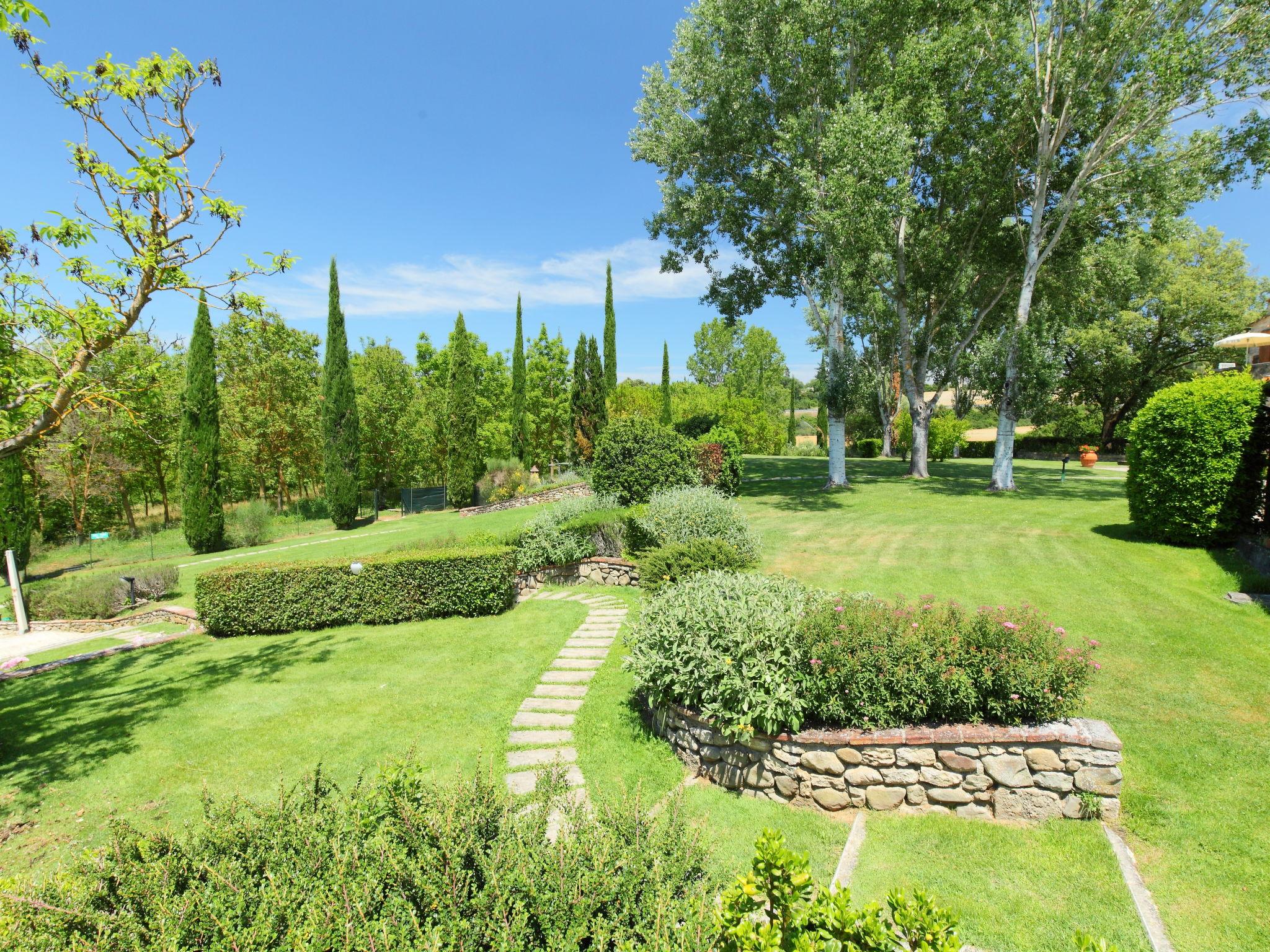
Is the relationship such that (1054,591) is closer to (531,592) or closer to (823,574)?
(823,574)

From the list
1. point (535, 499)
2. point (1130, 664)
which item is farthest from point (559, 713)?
point (535, 499)

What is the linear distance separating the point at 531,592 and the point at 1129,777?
8.32 meters

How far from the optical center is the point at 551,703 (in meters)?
5.76

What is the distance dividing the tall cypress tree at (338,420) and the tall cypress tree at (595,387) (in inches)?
372

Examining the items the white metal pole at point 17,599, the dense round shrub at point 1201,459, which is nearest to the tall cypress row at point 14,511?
the white metal pole at point 17,599

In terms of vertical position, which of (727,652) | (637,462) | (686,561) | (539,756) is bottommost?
(539,756)

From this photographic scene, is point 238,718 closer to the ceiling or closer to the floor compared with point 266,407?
closer to the floor

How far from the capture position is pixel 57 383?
535cm

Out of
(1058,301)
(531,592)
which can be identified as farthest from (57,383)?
(1058,301)

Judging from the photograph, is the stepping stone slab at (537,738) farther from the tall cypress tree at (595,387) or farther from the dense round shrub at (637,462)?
the tall cypress tree at (595,387)

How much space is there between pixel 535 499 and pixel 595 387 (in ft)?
19.8

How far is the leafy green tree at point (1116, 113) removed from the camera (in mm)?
11977

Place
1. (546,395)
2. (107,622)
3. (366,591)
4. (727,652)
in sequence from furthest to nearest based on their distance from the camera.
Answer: (546,395) → (107,622) → (366,591) → (727,652)

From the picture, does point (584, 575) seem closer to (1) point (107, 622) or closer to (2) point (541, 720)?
(2) point (541, 720)
